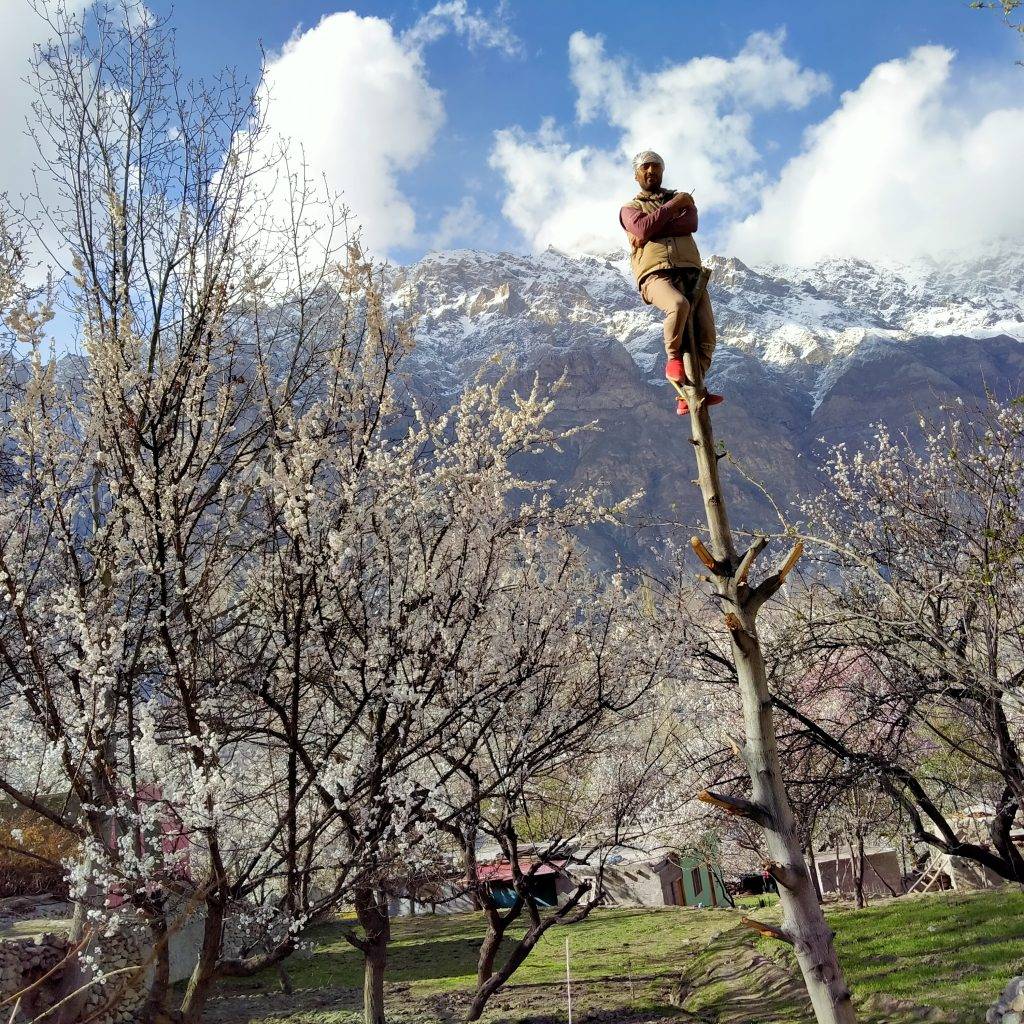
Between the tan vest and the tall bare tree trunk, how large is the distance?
188 millimetres

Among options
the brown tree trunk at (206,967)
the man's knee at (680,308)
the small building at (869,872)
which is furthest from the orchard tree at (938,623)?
the small building at (869,872)

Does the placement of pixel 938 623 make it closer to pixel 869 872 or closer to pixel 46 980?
pixel 46 980

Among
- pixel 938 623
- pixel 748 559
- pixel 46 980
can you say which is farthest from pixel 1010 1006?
pixel 46 980

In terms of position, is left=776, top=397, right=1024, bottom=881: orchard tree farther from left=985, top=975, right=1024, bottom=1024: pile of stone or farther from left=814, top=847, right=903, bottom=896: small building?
left=814, top=847, right=903, bottom=896: small building

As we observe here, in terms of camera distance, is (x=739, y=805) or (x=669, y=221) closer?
(x=739, y=805)

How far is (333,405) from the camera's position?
5.36 metres

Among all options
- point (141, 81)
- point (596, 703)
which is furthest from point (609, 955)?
point (141, 81)

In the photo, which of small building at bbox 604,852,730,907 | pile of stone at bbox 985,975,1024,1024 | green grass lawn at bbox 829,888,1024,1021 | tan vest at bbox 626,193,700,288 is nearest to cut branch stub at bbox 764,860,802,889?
tan vest at bbox 626,193,700,288

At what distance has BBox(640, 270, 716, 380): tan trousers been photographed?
11.6 feet

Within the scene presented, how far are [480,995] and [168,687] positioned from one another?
8.99 meters

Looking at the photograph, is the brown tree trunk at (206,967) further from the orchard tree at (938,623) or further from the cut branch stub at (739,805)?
the orchard tree at (938,623)

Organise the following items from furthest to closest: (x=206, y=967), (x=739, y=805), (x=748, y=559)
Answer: (x=206, y=967), (x=748, y=559), (x=739, y=805)

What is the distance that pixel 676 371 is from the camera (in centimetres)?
362

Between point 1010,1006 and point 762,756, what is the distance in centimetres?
738
